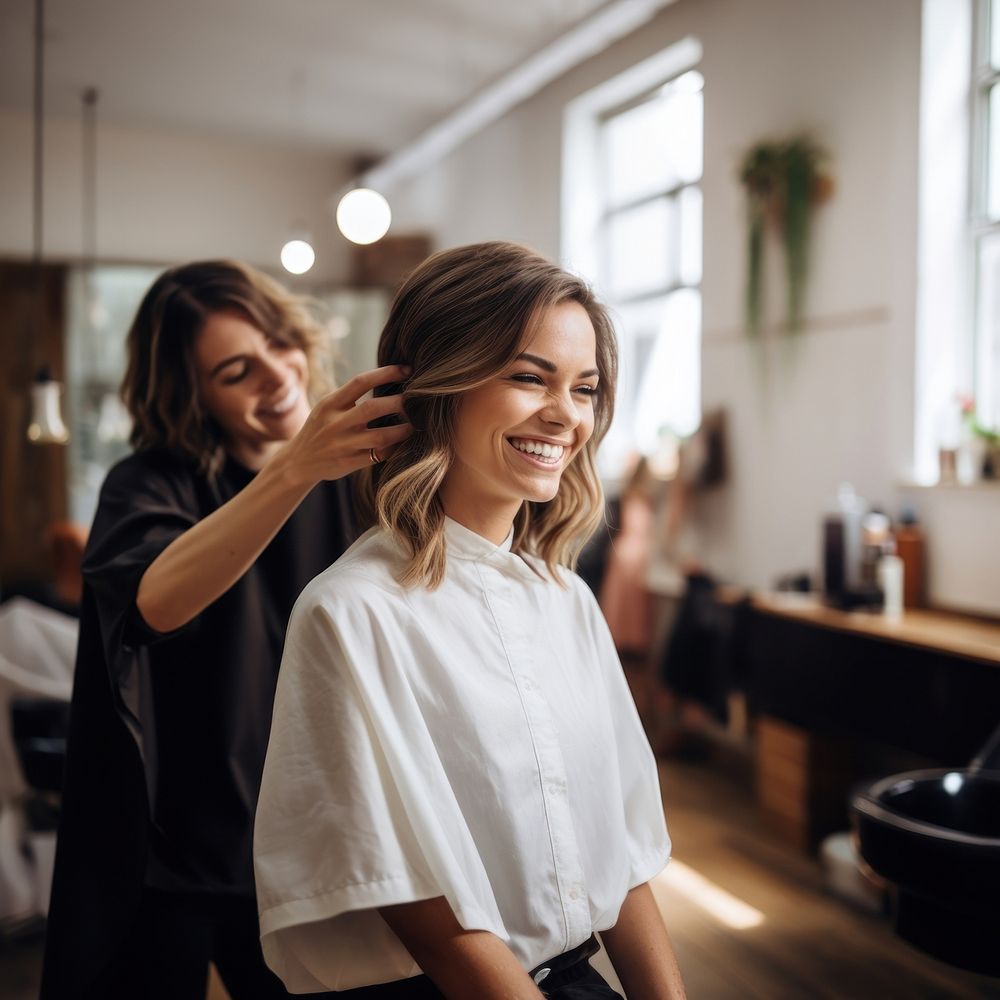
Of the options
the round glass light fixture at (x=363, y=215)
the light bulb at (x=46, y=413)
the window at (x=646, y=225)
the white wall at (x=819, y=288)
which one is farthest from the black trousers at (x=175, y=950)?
the window at (x=646, y=225)

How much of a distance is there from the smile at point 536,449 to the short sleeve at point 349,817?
9.9 inches

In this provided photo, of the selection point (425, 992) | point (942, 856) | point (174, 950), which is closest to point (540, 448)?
point (425, 992)

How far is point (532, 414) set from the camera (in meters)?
1.08

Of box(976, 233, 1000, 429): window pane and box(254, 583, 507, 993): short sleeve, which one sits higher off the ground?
box(976, 233, 1000, 429): window pane

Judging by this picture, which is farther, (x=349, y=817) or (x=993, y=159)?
(x=993, y=159)

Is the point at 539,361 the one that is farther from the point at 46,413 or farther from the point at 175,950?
the point at 46,413

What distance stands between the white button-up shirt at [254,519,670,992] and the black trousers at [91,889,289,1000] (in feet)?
1.28

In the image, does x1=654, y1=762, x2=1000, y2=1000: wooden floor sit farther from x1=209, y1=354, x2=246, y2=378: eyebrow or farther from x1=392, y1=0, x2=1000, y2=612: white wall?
x1=209, y1=354, x2=246, y2=378: eyebrow

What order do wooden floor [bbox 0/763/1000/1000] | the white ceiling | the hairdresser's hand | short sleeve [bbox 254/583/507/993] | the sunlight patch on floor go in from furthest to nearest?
the white ceiling < the sunlight patch on floor < wooden floor [bbox 0/763/1000/1000] < the hairdresser's hand < short sleeve [bbox 254/583/507/993]

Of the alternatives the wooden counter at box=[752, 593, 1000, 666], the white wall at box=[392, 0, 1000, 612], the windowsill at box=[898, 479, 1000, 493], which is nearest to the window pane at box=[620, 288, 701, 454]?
the white wall at box=[392, 0, 1000, 612]

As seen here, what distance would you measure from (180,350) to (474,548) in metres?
0.58

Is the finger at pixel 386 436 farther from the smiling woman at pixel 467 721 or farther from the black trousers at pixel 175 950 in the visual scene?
the black trousers at pixel 175 950

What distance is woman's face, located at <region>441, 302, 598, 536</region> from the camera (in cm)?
107

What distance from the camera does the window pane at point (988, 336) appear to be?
3291mm
